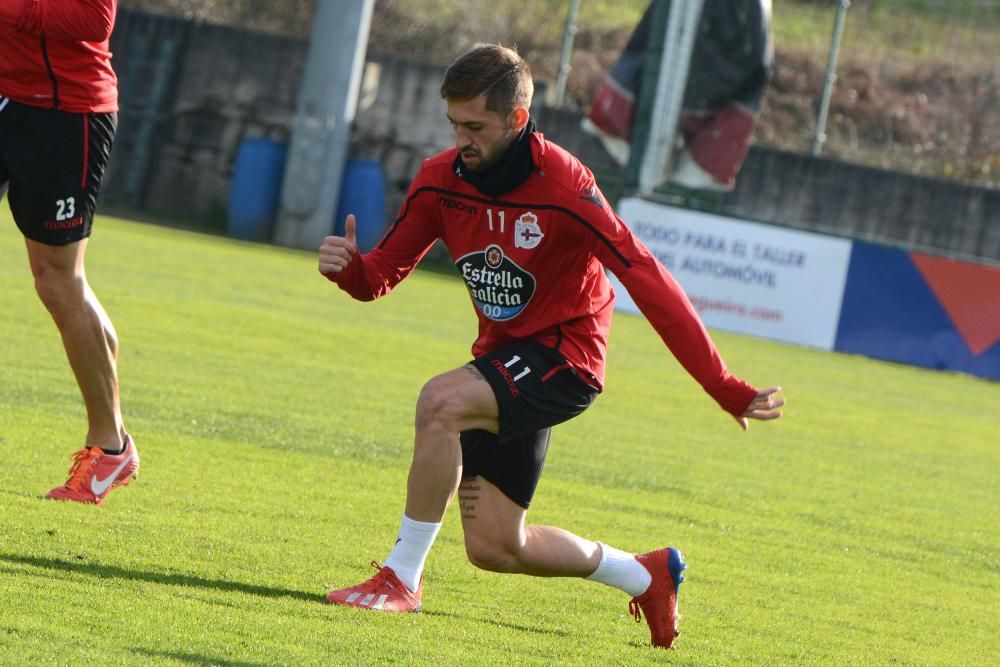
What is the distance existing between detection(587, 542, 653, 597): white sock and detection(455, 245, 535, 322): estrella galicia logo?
0.81 metres

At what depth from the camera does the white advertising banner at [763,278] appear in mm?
19016

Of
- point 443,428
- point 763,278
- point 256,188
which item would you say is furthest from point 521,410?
point 256,188

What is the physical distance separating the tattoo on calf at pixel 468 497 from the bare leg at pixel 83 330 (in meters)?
1.46

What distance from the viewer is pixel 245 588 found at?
5.00 meters

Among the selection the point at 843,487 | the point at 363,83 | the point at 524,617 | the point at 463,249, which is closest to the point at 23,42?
the point at 463,249

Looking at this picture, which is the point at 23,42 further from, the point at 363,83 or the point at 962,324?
the point at 363,83

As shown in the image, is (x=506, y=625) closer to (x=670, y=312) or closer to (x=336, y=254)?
Answer: (x=670, y=312)

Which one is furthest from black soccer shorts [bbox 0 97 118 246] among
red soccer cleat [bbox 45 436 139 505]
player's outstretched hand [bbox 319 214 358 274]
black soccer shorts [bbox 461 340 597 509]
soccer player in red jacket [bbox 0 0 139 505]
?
black soccer shorts [bbox 461 340 597 509]

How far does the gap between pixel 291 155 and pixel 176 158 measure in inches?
92.8

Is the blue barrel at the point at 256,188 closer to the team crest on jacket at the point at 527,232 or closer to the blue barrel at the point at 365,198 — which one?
the blue barrel at the point at 365,198

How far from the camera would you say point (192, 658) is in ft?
13.6

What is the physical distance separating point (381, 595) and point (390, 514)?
1636mm

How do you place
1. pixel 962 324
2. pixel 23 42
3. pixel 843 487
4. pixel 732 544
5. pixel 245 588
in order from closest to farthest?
pixel 245 588 < pixel 23 42 < pixel 732 544 < pixel 843 487 < pixel 962 324

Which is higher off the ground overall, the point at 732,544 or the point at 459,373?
the point at 459,373
